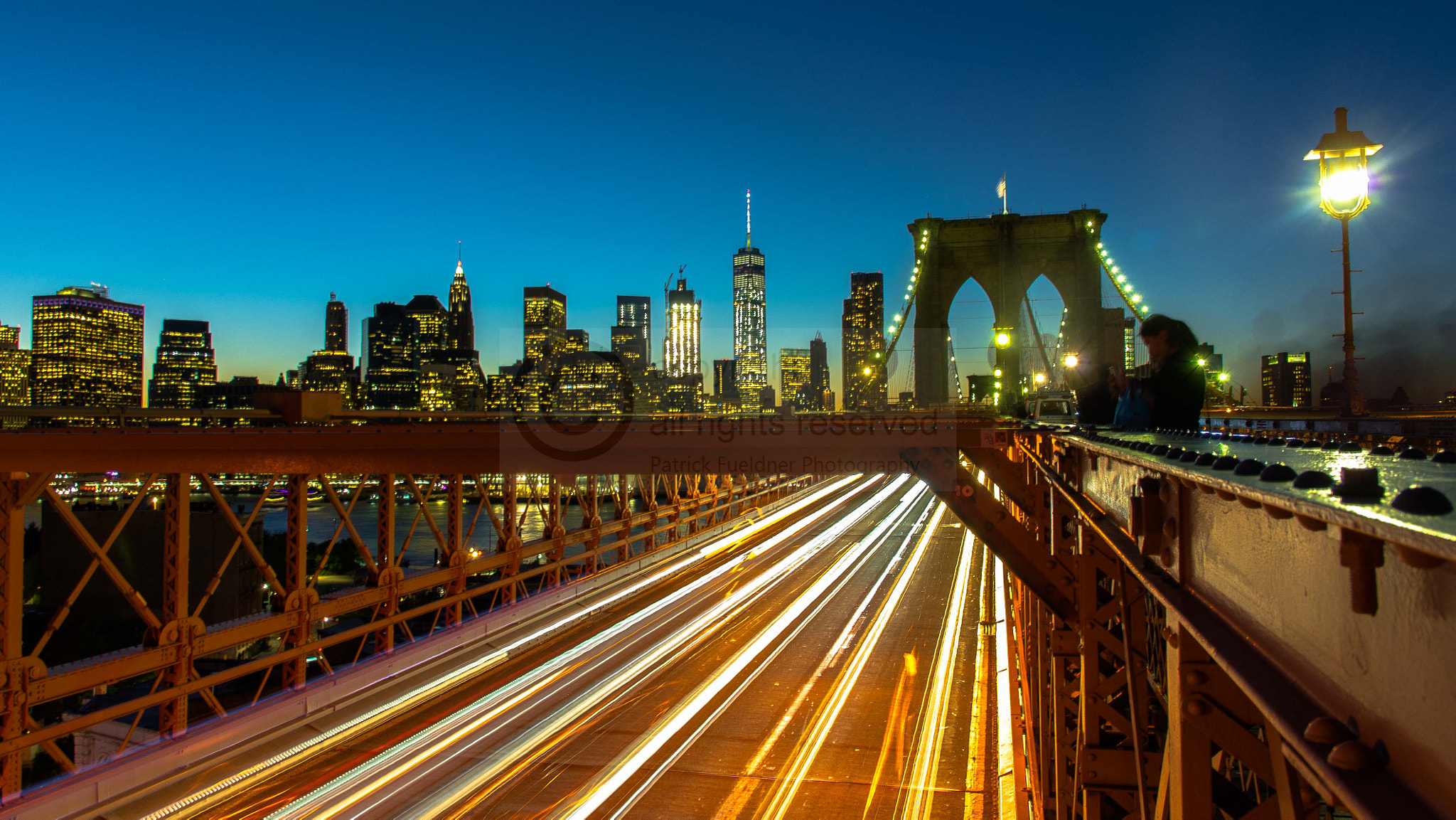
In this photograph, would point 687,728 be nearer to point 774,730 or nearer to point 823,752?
point 774,730

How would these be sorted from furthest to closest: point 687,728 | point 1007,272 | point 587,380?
point 587,380
point 1007,272
point 687,728

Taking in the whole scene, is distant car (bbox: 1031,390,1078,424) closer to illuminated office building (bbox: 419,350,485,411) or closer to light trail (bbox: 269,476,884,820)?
light trail (bbox: 269,476,884,820)

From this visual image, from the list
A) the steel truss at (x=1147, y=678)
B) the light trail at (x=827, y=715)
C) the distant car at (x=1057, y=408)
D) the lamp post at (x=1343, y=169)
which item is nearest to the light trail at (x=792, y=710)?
the light trail at (x=827, y=715)

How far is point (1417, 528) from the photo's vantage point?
949mm

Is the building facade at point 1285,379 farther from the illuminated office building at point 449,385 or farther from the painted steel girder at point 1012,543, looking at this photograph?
the illuminated office building at point 449,385

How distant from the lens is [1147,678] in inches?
187

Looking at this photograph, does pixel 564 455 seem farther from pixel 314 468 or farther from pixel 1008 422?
pixel 1008 422

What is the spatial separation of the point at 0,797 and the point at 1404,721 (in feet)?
47.5

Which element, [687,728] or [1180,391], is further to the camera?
[687,728]

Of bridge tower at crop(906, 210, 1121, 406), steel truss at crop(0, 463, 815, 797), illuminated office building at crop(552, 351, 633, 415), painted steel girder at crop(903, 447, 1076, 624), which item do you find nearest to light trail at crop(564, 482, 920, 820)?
steel truss at crop(0, 463, 815, 797)

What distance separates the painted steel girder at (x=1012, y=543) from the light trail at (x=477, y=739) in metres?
8.75

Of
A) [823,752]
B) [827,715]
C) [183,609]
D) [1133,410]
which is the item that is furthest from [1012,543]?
[183,609]

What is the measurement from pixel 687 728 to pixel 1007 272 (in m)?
28.6

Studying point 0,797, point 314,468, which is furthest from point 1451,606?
point 0,797
